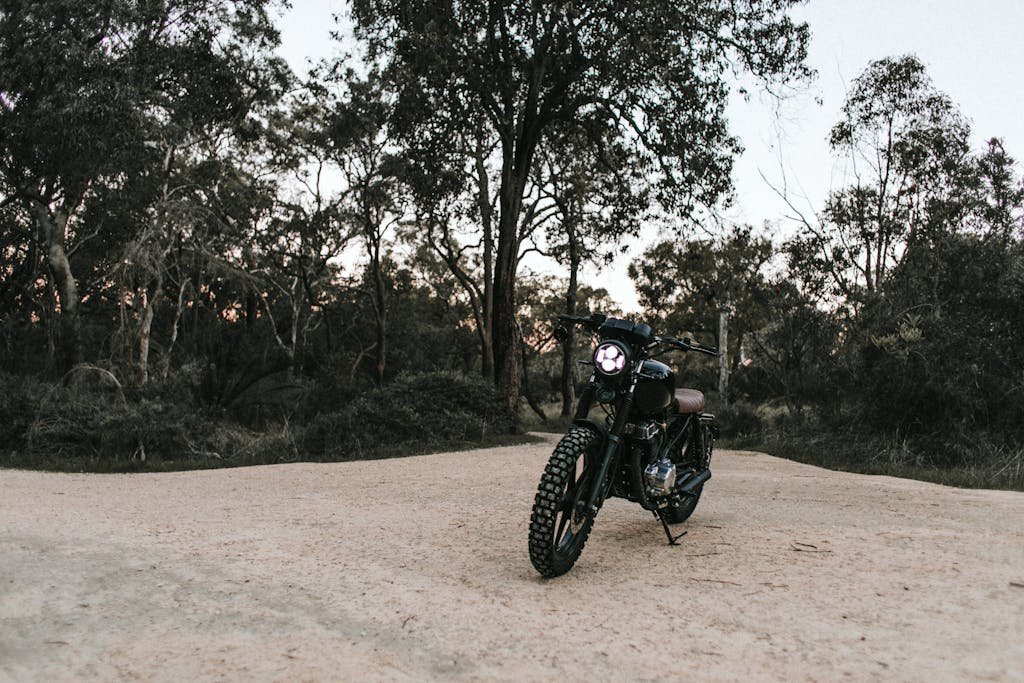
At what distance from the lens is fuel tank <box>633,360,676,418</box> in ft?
14.1

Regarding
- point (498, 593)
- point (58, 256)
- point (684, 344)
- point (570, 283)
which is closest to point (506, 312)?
point (570, 283)

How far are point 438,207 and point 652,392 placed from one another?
15.7 metres

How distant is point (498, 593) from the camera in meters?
3.71

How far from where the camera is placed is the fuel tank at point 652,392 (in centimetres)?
429

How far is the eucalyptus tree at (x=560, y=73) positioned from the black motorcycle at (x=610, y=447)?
954 cm

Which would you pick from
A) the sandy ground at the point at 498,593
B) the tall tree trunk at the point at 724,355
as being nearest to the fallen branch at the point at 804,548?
the sandy ground at the point at 498,593

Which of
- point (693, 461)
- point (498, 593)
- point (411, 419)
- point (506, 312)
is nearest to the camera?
point (498, 593)

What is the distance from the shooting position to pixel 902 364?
11.7m

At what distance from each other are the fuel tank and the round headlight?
0.33 m

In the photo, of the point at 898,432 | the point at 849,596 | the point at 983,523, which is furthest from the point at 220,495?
the point at 898,432

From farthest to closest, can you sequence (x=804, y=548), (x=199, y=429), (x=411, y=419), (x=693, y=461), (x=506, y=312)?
(x=506, y=312) < (x=411, y=419) < (x=199, y=429) < (x=693, y=461) < (x=804, y=548)

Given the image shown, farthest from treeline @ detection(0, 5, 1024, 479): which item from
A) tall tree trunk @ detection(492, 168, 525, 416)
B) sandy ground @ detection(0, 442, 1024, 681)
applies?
sandy ground @ detection(0, 442, 1024, 681)

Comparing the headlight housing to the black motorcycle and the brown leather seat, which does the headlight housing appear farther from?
the brown leather seat

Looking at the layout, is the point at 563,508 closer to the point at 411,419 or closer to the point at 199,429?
the point at 411,419
